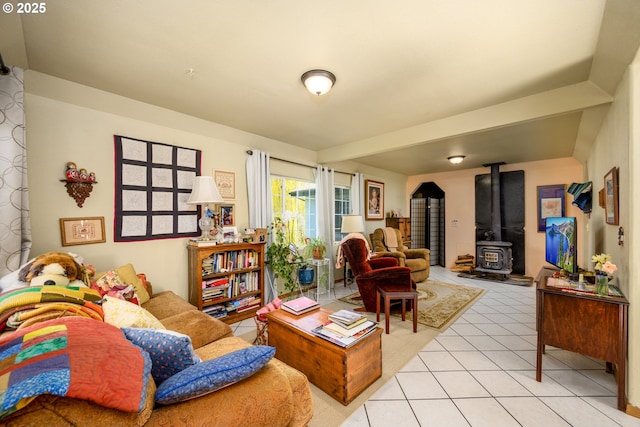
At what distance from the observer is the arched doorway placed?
6781 millimetres

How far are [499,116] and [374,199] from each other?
131 inches

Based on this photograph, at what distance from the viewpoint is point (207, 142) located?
318 centimetres

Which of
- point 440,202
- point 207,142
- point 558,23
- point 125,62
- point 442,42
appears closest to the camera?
point 558,23

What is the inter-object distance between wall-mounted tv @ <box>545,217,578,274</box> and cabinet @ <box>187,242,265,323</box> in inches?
122

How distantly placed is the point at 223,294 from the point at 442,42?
317cm

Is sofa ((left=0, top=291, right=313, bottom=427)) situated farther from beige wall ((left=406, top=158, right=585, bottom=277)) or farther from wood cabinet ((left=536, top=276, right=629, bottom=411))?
beige wall ((left=406, top=158, right=585, bottom=277))

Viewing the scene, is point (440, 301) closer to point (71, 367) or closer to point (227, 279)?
point (227, 279)

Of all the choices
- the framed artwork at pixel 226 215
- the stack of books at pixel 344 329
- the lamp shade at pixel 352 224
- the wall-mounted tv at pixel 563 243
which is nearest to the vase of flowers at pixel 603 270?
the wall-mounted tv at pixel 563 243

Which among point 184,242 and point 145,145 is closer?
point 145,145

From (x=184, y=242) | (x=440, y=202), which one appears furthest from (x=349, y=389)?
(x=440, y=202)

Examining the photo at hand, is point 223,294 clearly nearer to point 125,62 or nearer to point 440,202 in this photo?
point 125,62

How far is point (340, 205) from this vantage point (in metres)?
5.19

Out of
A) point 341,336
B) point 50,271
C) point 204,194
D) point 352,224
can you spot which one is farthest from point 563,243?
point 50,271

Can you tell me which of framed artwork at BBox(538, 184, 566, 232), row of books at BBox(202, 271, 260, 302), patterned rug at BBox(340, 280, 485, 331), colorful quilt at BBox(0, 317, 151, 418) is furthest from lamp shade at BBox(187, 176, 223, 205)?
framed artwork at BBox(538, 184, 566, 232)
